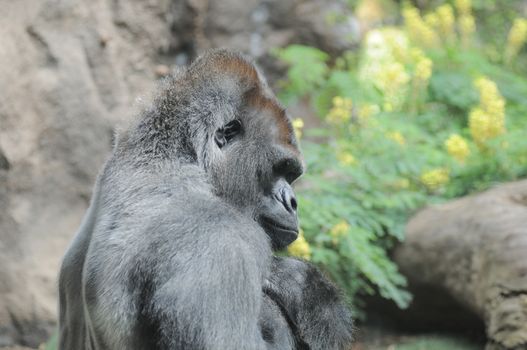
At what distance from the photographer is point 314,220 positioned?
5.30 meters

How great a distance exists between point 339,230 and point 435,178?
1379 mm

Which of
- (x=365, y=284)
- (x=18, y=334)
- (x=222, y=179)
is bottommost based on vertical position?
(x=18, y=334)

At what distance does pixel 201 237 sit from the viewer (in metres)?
2.60

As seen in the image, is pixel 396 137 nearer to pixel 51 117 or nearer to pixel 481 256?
pixel 481 256

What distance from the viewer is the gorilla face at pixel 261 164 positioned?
3.10 metres

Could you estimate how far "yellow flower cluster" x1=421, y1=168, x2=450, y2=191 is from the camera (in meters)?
6.05

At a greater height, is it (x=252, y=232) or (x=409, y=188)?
(x=252, y=232)

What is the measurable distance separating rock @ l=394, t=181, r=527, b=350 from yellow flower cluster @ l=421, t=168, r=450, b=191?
329mm

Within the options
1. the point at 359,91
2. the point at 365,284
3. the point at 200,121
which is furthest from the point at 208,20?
the point at 200,121

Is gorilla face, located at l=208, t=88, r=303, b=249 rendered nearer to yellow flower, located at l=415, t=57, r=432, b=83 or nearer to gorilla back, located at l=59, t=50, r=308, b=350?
gorilla back, located at l=59, t=50, r=308, b=350

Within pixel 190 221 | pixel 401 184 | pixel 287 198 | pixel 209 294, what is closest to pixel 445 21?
pixel 401 184

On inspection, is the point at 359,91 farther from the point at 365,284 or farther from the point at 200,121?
the point at 200,121

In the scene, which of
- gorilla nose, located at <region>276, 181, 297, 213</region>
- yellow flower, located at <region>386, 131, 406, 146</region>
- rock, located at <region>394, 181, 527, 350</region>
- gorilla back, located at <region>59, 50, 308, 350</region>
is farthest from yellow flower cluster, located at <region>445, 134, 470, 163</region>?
gorilla nose, located at <region>276, 181, 297, 213</region>

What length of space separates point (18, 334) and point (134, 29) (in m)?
2.94
